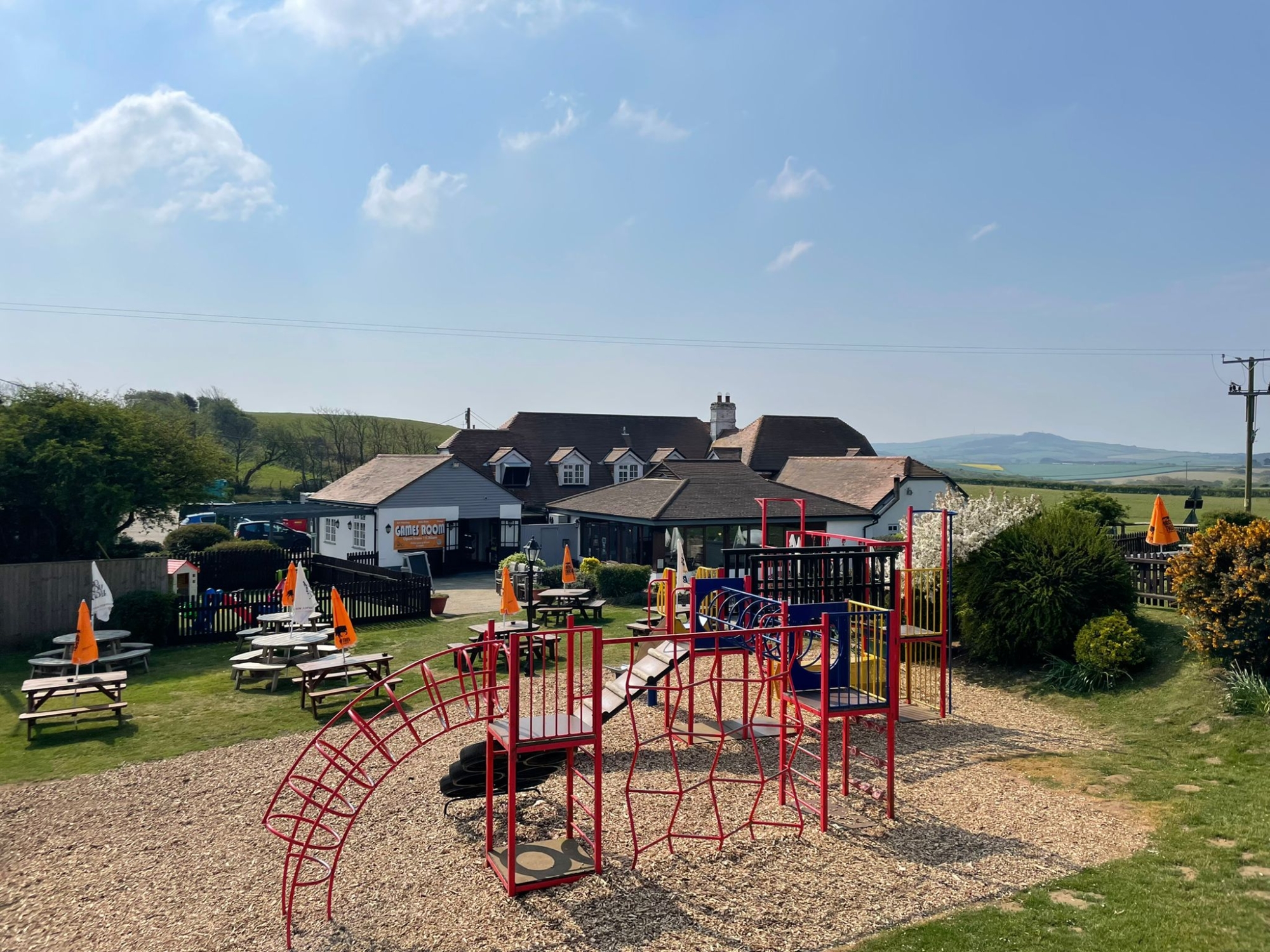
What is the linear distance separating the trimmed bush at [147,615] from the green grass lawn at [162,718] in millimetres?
426

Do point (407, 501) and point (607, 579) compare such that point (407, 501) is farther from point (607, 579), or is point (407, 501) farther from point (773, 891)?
point (773, 891)

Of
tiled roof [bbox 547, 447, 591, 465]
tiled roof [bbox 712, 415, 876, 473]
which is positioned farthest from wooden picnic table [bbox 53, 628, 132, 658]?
tiled roof [bbox 712, 415, 876, 473]

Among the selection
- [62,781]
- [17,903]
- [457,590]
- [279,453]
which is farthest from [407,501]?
[279,453]

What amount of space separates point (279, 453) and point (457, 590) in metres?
50.8

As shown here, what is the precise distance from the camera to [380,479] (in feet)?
115

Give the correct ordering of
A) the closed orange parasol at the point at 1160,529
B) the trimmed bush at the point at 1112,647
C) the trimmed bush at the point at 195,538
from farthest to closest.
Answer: the trimmed bush at the point at 195,538 < the closed orange parasol at the point at 1160,529 < the trimmed bush at the point at 1112,647

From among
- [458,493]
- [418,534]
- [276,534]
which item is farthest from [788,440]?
[276,534]

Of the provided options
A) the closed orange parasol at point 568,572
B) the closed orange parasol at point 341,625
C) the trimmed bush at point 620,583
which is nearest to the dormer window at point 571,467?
the closed orange parasol at point 568,572

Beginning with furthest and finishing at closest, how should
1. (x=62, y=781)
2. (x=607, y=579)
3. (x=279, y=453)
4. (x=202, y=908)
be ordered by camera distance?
(x=279, y=453), (x=607, y=579), (x=62, y=781), (x=202, y=908)

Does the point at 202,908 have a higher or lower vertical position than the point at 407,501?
lower

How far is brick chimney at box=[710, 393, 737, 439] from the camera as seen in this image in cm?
4844

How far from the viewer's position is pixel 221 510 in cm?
2767

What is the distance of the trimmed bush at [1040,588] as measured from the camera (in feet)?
46.7

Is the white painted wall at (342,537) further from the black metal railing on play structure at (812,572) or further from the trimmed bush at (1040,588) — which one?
the trimmed bush at (1040,588)
